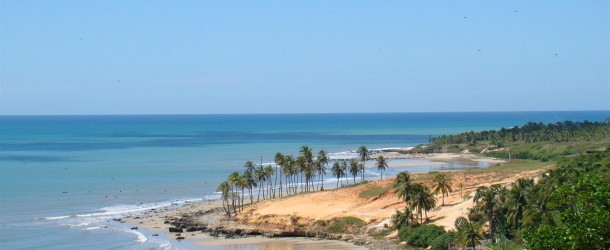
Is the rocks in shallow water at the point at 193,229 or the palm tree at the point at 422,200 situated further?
the rocks in shallow water at the point at 193,229

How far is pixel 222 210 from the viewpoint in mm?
86312

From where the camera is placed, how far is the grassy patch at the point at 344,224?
232 feet

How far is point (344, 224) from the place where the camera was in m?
71.2

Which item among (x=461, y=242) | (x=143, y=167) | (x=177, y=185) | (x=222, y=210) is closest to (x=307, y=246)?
(x=461, y=242)

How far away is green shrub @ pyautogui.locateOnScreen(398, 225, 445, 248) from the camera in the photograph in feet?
195

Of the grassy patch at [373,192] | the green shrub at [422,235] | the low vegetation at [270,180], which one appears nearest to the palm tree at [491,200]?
the green shrub at [422,235]

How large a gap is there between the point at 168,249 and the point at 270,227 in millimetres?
12596

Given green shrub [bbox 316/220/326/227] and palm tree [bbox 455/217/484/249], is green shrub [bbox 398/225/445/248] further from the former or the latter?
green shrub [bbox 316/220/326/227]

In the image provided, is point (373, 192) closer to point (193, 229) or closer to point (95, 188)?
point (193, 229)

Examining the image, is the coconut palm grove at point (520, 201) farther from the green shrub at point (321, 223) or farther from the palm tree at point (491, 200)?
the green shrub at point (321, 223)

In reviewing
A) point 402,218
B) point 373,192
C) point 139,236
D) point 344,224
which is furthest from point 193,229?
point 402,218

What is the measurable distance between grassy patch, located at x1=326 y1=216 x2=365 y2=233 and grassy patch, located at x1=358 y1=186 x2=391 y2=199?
32.7 ft

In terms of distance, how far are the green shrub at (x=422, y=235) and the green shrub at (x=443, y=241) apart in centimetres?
121

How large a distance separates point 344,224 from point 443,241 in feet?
51.5
